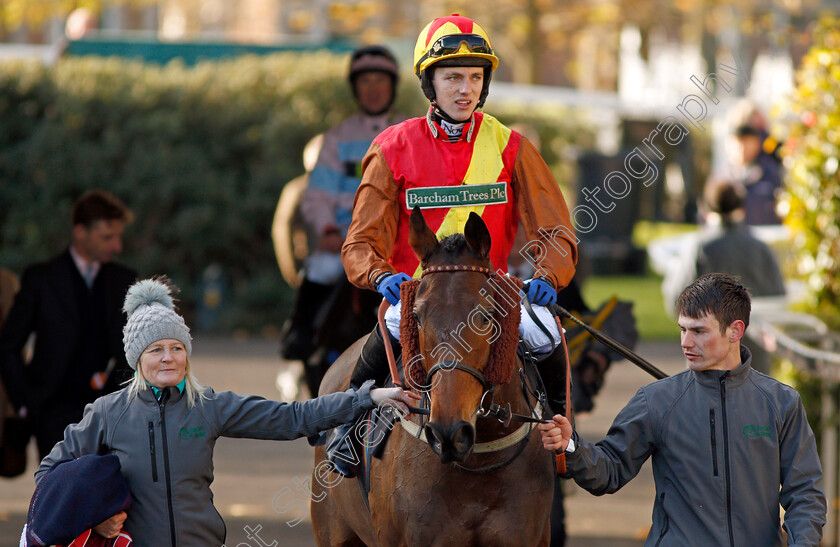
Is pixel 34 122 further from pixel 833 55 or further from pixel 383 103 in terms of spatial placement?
pixel 833 55

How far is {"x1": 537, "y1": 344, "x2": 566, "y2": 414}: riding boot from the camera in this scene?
14.2 feet

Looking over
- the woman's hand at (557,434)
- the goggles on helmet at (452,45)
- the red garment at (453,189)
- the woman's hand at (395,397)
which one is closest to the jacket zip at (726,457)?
the woman's hand at (557,434)

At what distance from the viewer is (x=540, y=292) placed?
407cm

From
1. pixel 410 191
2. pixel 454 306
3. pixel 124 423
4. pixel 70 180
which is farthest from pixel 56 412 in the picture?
pixel 70 180

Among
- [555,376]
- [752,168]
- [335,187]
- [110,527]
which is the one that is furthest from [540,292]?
[752,168]

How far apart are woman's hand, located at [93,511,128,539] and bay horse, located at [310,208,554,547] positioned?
90cm

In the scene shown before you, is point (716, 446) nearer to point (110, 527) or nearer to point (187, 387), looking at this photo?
point (187, 387)

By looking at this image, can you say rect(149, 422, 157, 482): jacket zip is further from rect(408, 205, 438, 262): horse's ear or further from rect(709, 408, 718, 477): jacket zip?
rect(709, 408, 718, 477): jacket zip

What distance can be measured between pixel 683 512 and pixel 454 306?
1.03m

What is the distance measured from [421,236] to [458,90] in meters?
0.81

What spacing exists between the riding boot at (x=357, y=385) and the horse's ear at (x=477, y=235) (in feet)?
2.23

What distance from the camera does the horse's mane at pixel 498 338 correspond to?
3746 mm

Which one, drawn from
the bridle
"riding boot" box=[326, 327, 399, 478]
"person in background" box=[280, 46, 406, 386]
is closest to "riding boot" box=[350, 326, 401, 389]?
"riding boot" box=[326, 327, 399, 478]

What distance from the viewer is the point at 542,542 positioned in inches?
164
